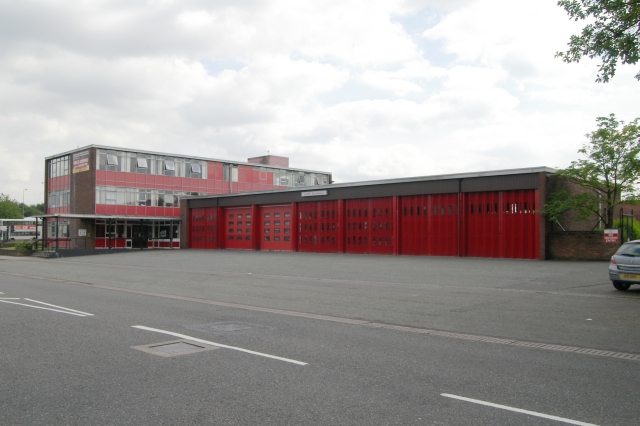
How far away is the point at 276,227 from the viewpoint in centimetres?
4378

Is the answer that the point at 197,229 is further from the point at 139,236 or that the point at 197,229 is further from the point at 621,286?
the point at 621,286

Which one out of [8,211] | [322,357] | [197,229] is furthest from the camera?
[8,211]

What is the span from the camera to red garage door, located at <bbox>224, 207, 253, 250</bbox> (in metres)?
46.1

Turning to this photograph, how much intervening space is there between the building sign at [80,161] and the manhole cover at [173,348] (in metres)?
46.2

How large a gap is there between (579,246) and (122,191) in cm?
3862

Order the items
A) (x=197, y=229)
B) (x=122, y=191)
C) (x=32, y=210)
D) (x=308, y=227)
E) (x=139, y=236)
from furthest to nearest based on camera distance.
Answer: (x=32, y=210) < (x=139, y=236) < (x=122, y=191) < (x=197, y=229) < (x=308, y=227)

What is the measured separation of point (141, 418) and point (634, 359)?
650cm

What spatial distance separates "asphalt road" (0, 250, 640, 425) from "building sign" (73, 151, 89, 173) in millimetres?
37149

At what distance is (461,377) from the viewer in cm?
665

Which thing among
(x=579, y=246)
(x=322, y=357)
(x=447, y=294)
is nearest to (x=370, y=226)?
(x=579, y=246)

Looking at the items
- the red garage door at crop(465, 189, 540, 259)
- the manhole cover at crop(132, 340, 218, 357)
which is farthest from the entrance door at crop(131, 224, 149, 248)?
the manhole cover at crop(132, 340, 218, 357)

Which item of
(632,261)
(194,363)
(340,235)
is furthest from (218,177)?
(194,363)

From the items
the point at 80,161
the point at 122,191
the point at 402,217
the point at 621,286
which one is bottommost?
the point at 621,286

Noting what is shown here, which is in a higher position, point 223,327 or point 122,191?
point 122,191
